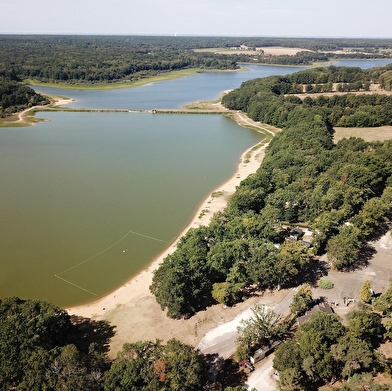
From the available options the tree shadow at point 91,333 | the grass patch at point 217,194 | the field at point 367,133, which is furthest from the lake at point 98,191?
the field at point 367,133

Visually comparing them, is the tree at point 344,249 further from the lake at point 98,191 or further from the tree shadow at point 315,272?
the lake at point 98,191

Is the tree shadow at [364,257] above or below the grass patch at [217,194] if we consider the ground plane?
below

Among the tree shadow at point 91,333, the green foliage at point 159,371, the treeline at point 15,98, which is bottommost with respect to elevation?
the tree shadow at point 91,333

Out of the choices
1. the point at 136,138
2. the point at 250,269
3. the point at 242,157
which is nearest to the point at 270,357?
the point at 250,269

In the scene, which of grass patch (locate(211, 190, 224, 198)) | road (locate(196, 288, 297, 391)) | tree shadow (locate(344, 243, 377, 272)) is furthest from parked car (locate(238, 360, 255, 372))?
grass patch (locate(211, 190, 224, 198))

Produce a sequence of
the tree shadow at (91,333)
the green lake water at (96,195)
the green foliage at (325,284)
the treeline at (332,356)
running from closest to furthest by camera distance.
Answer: the treeline at (332,356)
the tree shadow at (91,333)
the green foliage at (325,284)
the green lake water at (96,195)

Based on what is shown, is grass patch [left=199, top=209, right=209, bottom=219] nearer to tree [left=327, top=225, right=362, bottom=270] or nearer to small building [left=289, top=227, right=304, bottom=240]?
small building [left=289, top=227, right=304, bottom=240]

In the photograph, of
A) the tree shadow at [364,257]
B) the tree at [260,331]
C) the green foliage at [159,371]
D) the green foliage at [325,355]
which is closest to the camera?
the green foliage at [159,371]
